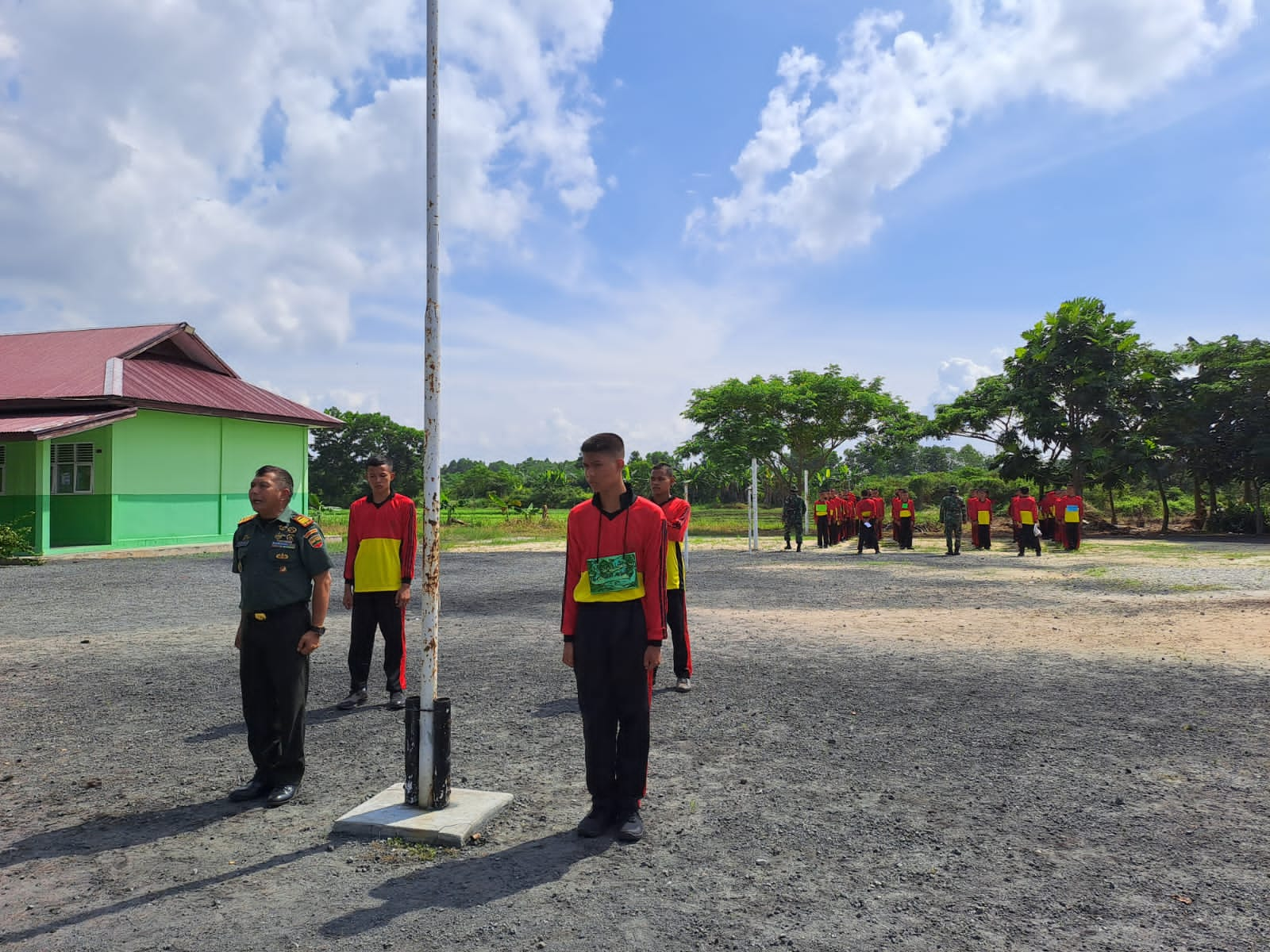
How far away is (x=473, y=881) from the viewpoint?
353cm

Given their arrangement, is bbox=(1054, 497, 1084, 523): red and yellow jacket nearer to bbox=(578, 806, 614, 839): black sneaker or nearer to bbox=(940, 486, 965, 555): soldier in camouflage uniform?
Result: bbox=(940, 486, 965, 555): soldier in camouflage uniform

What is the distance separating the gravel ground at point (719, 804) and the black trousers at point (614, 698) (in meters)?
0.26

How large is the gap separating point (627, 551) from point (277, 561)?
1.85 meters

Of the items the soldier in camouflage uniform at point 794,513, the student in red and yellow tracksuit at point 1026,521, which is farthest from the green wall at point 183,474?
the student in red and yellow tracksuit at point 1026,521

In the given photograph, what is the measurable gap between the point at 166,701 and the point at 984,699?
238 inches

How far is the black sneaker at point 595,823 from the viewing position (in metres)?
3.98

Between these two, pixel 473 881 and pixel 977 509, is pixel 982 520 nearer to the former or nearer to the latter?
pixel 977 509

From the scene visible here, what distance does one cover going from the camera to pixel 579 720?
605 centimetres

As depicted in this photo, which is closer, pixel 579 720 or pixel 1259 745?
pixel 1259 745

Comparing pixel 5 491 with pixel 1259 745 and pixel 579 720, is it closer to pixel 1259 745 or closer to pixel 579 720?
pixel 579 720

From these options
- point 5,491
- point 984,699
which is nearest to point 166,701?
point 984,699

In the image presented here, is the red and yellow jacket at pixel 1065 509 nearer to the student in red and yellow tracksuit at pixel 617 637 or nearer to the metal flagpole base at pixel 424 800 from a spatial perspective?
the student in red and yellow tracksuit at pixel 617 637

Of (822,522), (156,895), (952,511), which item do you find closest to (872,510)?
(952,511)

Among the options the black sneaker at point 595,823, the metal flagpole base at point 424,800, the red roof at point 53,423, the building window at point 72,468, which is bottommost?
the black sneaker at point 595,823
